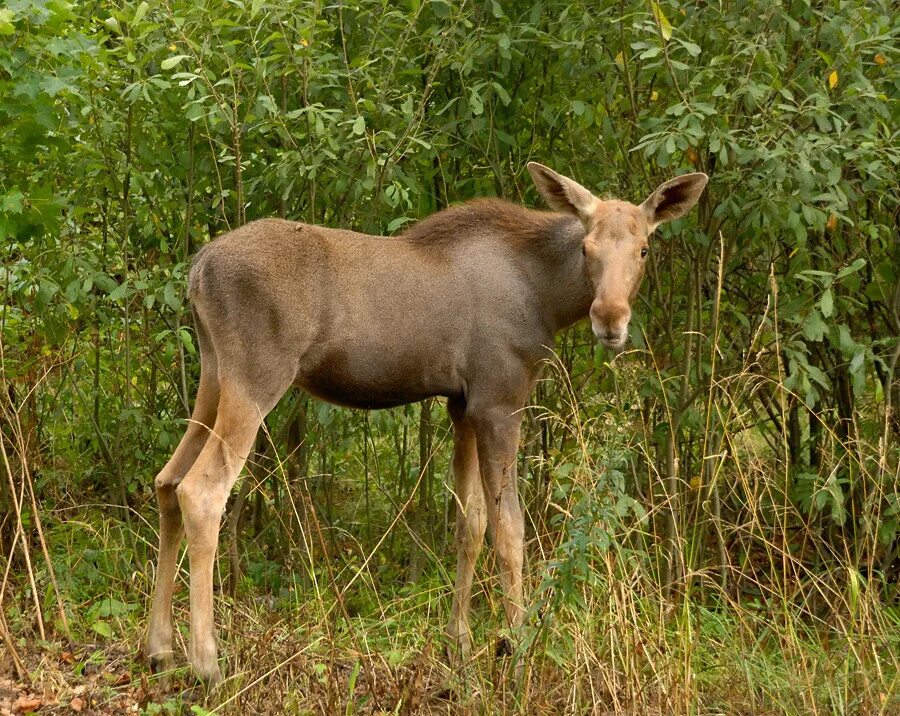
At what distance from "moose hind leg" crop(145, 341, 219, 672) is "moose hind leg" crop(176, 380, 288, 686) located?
0.49 feet

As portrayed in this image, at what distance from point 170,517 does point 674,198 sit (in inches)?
122

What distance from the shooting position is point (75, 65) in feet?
22.4

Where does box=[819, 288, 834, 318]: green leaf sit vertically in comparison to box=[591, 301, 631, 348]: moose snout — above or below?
below

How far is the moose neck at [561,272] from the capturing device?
22.6ft

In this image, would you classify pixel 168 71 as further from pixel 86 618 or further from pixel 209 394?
pixel 86 618

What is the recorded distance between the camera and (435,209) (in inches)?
339

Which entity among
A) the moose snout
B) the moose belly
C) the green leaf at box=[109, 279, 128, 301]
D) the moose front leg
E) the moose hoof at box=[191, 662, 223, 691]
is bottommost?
the moose hoof at box=[191, 662, 223, 691]

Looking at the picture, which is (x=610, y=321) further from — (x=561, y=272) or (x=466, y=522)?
(x=466, y=522)

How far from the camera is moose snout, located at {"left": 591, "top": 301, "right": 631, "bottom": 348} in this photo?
6277 millimetres

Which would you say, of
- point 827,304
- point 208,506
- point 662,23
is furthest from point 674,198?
point 208,506

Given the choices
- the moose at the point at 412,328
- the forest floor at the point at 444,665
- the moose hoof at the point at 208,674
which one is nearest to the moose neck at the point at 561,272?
the moose at the point at 412,328

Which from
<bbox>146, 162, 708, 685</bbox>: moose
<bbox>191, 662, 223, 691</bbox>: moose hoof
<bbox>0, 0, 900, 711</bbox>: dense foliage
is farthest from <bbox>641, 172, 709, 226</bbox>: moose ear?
<bbox>191, 662, 223, 691</bbox>: moose hoof

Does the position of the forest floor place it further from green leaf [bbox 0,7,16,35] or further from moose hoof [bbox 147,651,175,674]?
green leaf [bbox 0,7,16,35]

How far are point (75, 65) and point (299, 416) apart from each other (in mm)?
2684
